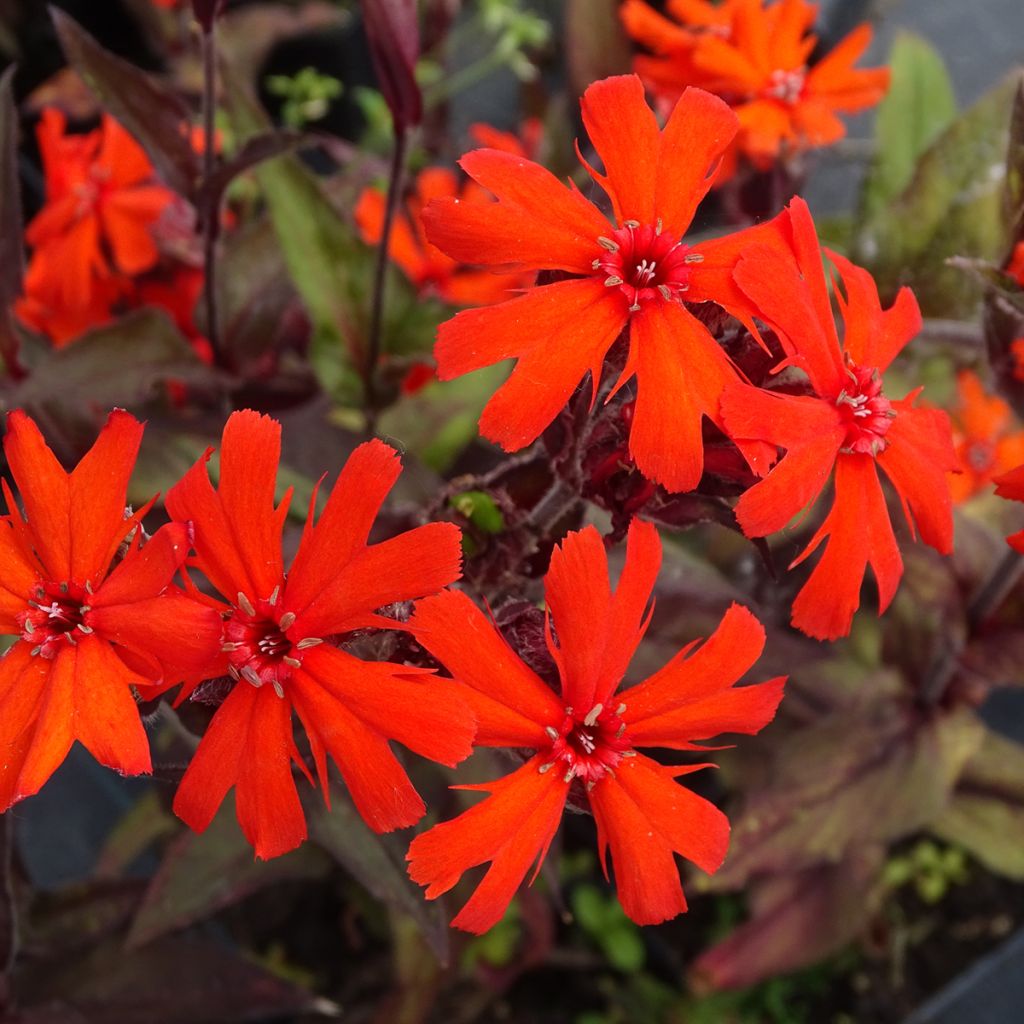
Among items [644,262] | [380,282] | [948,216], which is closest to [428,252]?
[380,282]

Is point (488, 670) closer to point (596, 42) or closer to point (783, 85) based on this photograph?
point (783, 85)

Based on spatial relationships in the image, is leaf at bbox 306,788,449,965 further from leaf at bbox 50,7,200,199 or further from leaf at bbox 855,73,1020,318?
leaf at bbox 855,73,1020,318

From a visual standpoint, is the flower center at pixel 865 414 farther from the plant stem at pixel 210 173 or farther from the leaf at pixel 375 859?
the plant stem at pixel 210 173

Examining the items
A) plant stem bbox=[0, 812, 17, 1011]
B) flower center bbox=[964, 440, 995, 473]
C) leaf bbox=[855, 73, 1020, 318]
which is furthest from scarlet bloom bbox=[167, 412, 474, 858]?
flower center bbox=[964, 440, 995, 473]

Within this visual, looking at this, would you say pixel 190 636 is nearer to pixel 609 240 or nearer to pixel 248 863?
pixel 609 240

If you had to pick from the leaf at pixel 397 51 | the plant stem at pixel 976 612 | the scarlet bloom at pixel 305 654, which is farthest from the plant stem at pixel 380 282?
the plant stem at pixel 976 612

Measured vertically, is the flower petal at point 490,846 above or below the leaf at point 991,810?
below
